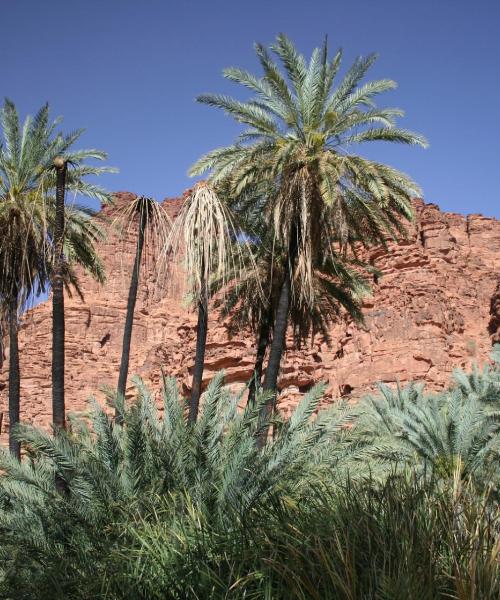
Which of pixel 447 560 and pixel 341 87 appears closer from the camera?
pixel 447 560

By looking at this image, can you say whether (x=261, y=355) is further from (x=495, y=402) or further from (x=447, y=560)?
(x=447, y=560)

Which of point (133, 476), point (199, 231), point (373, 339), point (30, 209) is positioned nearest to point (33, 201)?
point (30, 209)

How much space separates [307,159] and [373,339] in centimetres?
2344

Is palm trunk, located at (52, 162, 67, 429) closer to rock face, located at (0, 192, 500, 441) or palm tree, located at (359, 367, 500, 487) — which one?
palm tree, located at (359, 367, 500, 487)

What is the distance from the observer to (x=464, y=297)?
40000 millimetres

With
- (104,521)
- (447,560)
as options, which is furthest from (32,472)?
(447,560)

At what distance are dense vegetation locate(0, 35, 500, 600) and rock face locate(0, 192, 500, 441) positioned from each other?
35.9 feet

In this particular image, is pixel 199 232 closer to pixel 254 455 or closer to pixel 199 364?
pixel 199 364

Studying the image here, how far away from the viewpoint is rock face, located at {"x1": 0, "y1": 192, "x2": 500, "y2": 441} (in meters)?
32.9

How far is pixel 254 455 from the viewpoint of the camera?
7016mm

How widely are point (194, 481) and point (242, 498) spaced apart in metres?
0.95

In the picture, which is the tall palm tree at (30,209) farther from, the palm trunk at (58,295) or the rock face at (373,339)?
the rock face at (373,339)

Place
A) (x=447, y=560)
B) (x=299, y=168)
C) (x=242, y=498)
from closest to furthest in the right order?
1. (x=447, y=560)
2. (x=242, y=498)
3. (x=299, y=168)

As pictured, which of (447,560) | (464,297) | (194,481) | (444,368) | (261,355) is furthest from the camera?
(464,297)
